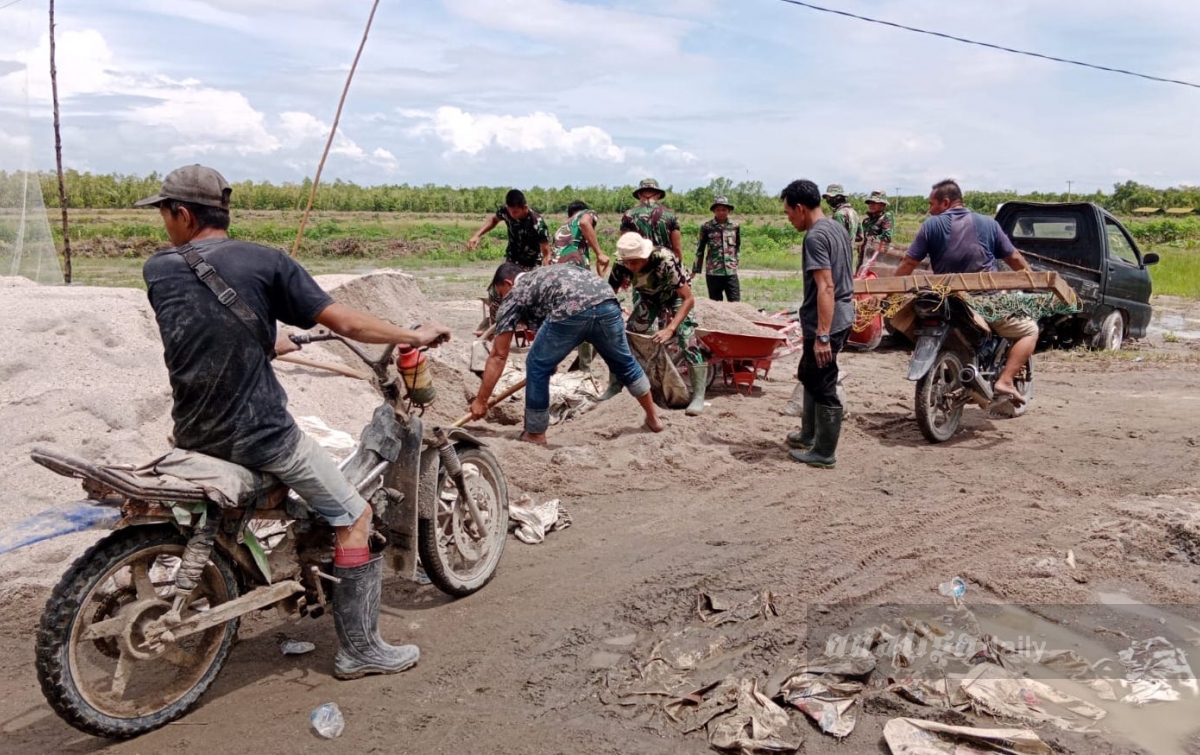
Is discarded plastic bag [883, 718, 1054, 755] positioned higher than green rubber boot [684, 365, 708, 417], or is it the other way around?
green rubber boot [684, 365, 708, 417]

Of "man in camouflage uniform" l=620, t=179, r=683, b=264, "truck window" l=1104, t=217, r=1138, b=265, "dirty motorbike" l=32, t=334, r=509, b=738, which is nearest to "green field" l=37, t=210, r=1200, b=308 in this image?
"truck window" l=1104, t=217, r=1138, b=265

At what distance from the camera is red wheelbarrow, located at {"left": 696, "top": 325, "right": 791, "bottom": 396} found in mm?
8430

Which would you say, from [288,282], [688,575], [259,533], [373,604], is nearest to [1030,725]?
[688,575]

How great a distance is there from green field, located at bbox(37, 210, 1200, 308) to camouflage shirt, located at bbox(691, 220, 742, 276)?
5.16 m

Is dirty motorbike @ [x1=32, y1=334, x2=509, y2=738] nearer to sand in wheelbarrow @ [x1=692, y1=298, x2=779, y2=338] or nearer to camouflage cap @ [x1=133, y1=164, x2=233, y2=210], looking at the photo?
camouflage cap @ [x1=133, y1=164, x2=233, y2=210]

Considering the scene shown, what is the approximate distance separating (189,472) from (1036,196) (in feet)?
215

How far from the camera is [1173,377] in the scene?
389 inches

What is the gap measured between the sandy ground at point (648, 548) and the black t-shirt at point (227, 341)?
1.05 m

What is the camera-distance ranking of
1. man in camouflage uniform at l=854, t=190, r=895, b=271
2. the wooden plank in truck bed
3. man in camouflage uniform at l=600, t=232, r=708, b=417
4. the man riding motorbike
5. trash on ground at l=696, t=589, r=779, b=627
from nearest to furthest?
trash on ground at l=696, t=589, r=779, b=627 → the wooden plank in truck bed → the man riding motorbike → man in camouflage uniform at l=600, t=232, r=708, b=417 → man in camouflage uniform at l=854, t=190, r=895, b=271

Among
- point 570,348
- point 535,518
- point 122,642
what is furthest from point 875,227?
point 122,642

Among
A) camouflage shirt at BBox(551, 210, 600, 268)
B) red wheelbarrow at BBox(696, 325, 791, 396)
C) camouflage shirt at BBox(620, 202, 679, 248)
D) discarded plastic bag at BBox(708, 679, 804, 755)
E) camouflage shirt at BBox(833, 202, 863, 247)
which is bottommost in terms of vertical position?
discarded plastic bag at BBox(708, 679, 804, 755)

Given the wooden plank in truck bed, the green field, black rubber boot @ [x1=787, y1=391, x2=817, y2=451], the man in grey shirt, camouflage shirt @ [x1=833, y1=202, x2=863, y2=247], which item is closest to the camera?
the man in grey shirt

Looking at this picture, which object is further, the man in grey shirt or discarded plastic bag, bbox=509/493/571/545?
the man in grey shirt

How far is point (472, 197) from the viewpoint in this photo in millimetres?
61125
